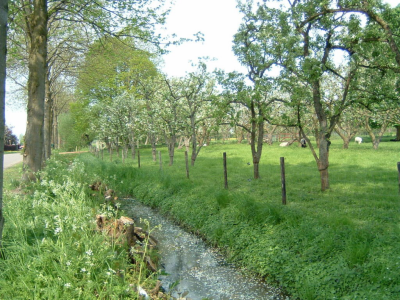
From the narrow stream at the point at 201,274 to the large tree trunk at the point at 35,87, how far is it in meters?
5.23

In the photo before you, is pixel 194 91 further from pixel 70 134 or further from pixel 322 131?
pixel 70 134

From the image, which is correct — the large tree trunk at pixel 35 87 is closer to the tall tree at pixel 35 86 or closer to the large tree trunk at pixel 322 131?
the tall tree at pixel 35 86

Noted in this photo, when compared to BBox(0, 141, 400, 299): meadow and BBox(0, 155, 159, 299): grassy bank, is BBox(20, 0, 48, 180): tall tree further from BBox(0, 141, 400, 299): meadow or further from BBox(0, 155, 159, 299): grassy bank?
BBox(0, 155, 159, 299): grassy bank

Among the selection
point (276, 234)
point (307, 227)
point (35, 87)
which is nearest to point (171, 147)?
point (35, 87)

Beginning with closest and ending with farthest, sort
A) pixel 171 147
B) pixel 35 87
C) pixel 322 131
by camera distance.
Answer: pixel 322 131
pixel 35 87
pixel 171 147

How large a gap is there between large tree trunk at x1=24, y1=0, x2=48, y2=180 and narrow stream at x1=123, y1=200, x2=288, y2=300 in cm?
523

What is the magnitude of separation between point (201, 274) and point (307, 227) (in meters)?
2.33

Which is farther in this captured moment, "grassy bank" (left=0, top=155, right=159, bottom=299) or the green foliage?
the green foliage

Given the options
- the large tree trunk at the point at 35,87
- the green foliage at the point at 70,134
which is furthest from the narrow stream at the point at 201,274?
the green foliage at the point at 70,134

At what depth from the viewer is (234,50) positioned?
13.3 m

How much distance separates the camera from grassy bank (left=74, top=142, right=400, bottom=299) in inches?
205

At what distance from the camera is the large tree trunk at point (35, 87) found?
36.8ft

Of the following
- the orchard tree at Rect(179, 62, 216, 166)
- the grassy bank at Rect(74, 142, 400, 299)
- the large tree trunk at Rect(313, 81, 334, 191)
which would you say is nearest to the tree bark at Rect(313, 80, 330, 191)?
the large tree trunk at Rect(313, 81, 334, 191)

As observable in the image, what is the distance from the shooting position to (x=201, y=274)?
673 cm
